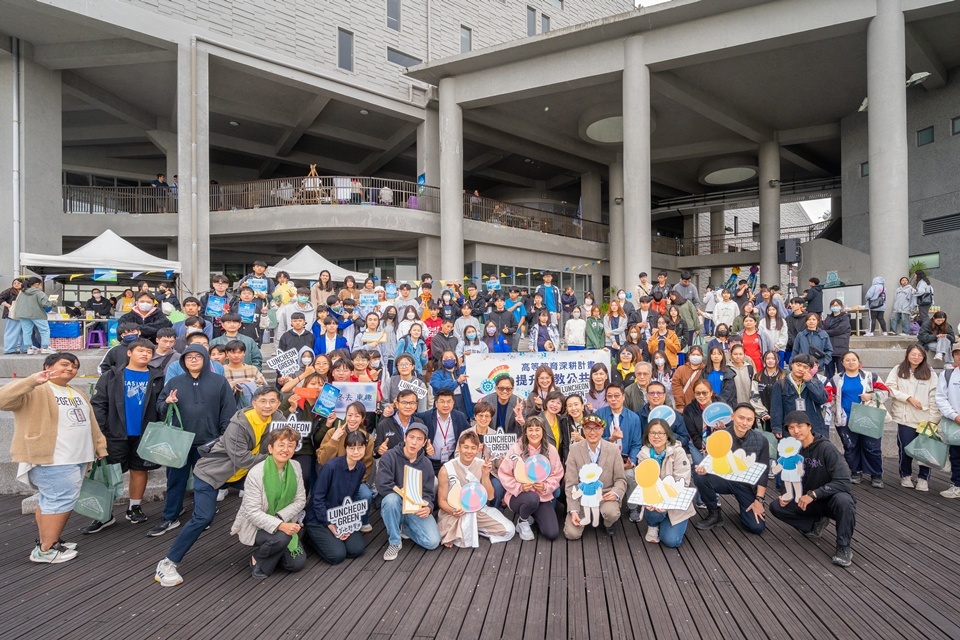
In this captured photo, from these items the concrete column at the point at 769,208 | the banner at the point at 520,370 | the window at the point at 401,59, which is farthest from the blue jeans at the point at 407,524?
the concrete column at the point at 769,208

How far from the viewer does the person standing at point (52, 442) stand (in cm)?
450

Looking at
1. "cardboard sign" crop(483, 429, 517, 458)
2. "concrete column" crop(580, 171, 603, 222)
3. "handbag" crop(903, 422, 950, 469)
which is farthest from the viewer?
"concrete column" crop(580, 171, 603, 222)

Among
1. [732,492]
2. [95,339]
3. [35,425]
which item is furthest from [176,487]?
[95,339]

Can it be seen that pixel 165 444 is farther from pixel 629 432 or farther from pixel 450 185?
pixel 450 185

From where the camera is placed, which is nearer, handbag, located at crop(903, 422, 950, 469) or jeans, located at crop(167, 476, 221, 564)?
jeans, located at crop(167, 476, 221, 564)

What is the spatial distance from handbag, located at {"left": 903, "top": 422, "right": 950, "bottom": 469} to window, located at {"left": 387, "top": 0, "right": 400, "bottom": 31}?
73.9ft

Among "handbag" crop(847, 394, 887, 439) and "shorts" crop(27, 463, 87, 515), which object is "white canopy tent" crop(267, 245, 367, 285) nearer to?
"shorts" crop(27, 463, 87, 515)

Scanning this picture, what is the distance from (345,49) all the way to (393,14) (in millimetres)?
2901

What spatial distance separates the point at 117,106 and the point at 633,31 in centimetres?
1996

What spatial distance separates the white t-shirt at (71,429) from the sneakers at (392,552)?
286 centimetres

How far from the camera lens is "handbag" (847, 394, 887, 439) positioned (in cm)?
628

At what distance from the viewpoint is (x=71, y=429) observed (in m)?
4.68

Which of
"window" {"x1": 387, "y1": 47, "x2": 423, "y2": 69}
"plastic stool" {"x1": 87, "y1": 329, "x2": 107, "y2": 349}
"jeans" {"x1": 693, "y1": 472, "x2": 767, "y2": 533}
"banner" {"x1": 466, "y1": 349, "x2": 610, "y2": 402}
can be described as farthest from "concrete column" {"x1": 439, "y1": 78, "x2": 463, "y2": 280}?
"jeans" {"x1": 693, "y1": 472, "x2": 767, "y2": 533}

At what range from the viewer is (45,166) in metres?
17.3
